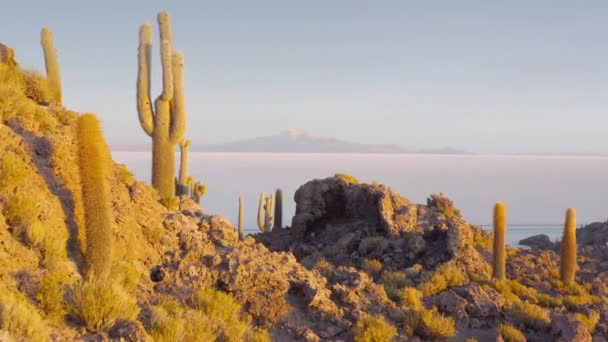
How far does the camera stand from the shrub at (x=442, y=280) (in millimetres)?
13914

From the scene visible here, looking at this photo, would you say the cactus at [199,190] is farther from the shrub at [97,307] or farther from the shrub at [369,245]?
the shrub at [97,307]

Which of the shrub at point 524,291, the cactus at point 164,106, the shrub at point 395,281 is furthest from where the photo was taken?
the cactus at point 164,106

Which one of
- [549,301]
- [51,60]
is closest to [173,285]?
[51,60]

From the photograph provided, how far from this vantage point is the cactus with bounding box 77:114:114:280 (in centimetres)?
801

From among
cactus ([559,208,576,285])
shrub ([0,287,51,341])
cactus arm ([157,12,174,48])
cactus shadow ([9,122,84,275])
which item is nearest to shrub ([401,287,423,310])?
cactus shadow ([9,122,84,275])

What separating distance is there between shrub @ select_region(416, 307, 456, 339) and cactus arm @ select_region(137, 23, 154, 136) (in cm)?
1340

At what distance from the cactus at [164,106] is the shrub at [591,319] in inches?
554

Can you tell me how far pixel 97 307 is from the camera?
6449 mm

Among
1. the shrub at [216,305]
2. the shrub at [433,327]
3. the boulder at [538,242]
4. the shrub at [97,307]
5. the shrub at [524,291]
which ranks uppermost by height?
the shrub at [97,307]

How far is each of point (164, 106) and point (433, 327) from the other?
1358 cm

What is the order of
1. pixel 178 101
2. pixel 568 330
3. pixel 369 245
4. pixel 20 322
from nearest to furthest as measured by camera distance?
1. pixel 20 322
2. pixel 568 330
3. pixel 369 245
4. pixel 178 101

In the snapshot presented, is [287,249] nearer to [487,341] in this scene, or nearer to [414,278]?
[414,278]

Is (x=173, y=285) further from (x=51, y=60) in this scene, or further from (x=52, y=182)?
(x=51, y=60)

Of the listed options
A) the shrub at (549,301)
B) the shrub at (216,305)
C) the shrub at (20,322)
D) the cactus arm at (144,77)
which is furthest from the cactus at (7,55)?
the shrub at (549,301)
